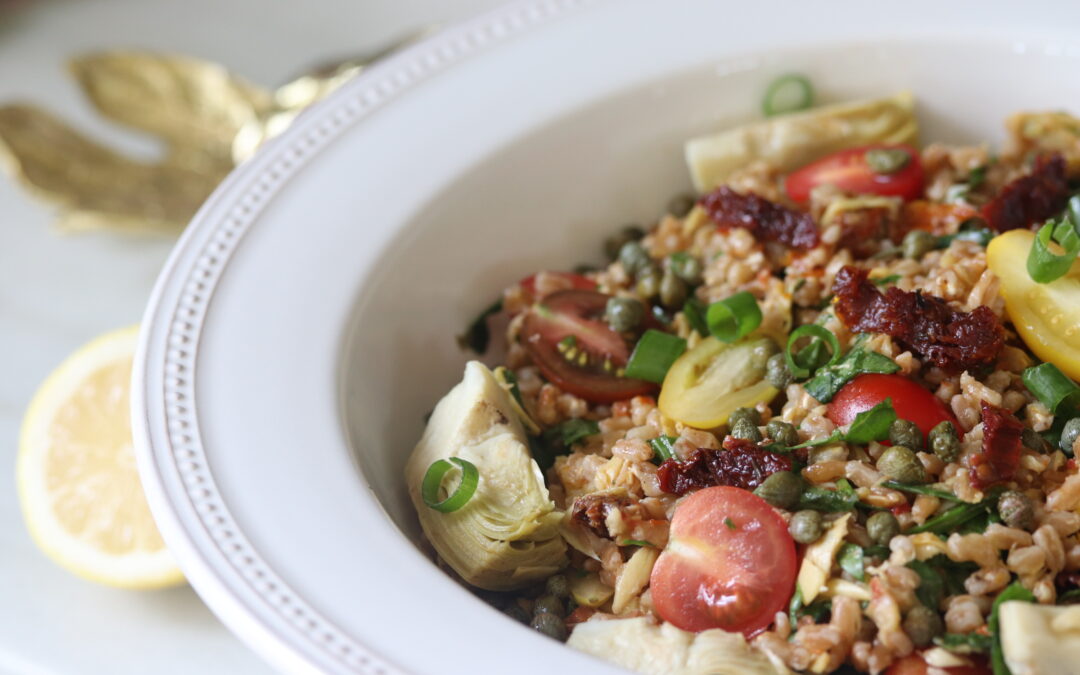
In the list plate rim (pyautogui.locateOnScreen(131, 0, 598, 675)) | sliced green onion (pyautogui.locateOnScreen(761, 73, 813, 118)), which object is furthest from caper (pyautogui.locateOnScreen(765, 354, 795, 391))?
plate rim (pyautogui.locateOnScreen(131, 0, 598, 675))

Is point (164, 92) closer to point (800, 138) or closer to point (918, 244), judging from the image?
point (800, 138)

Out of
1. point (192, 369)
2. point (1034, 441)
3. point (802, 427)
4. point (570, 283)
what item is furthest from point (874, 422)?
point (192, 369)

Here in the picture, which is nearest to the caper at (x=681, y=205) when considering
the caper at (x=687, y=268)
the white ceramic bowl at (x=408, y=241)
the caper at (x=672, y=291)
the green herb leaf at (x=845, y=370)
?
the white ceramic bowl at (x=408, y=241)

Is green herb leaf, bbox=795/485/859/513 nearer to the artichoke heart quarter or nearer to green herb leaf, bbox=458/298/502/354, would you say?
the artichoke heart quarter

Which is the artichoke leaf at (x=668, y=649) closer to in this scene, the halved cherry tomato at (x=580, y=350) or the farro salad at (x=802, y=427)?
the farro salad at (x=802, y=427)

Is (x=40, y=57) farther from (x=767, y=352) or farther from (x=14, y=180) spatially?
(x=767, y=352)
